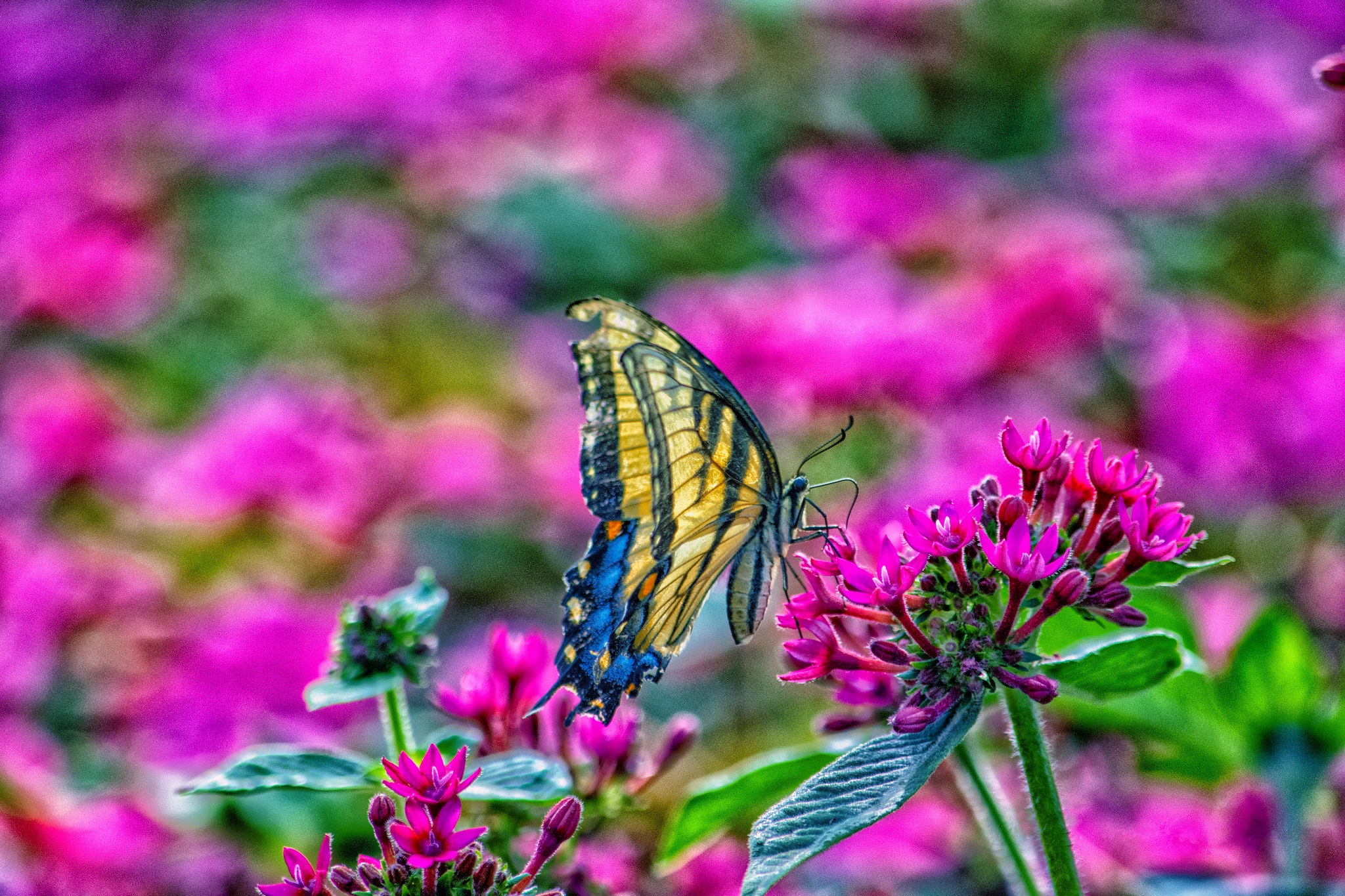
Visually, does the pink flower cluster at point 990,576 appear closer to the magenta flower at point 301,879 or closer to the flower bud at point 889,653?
the flower bud at point 889,653

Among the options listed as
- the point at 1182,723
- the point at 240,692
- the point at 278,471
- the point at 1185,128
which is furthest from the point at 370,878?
the point at 1185,128

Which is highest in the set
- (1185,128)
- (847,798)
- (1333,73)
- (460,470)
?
(1333,73)

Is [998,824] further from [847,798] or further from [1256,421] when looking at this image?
[1256,421]

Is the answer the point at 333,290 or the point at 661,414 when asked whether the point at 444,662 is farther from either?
the point at 333,290

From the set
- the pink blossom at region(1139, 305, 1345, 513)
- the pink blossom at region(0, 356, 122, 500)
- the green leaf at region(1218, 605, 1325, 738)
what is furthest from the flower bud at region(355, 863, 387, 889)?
the pink blossom at region(0, 356, 122, 500)

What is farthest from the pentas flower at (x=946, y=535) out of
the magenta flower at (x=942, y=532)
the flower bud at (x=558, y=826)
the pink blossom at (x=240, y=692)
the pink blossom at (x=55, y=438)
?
the pink blossom at (x=55, y=438)
